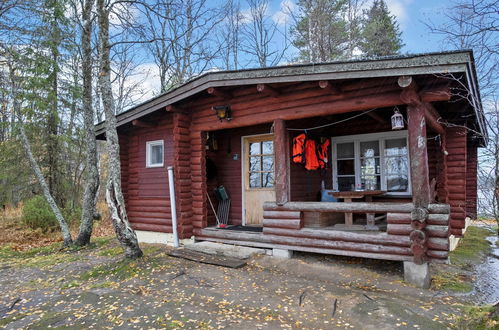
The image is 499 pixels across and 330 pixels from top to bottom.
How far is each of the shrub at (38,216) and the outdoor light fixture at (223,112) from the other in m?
7.84

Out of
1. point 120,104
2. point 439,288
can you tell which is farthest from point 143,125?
point 120,104

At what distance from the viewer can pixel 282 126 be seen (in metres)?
6.18

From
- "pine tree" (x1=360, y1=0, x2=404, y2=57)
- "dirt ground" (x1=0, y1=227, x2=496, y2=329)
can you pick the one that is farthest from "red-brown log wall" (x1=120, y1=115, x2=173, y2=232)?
"pine tree" (x1=360, y1=0, x2=404, y2=57)

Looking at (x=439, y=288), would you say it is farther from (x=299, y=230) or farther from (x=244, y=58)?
(x=244, y=58)

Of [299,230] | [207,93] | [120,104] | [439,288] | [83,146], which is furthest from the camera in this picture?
[120,104]

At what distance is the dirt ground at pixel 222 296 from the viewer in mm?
3799

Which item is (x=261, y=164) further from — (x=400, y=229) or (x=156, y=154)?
(x=400, y=229)

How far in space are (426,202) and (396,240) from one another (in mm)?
734

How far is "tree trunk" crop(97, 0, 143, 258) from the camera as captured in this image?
606 cm

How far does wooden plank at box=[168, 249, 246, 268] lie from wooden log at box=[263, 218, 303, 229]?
885mm

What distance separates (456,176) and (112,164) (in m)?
7.28

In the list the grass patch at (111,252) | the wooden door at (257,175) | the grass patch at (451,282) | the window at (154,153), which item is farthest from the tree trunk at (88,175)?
the grass patch at (451,282)

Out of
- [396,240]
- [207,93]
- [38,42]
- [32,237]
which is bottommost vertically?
[32,237]

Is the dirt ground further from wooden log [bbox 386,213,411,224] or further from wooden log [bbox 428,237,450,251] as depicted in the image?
wooden log [bbox 386,213,411,224]
